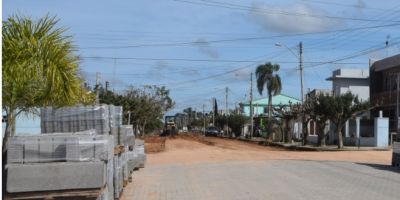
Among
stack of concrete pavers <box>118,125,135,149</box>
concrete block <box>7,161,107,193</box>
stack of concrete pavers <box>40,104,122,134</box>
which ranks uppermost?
stack of concrete pavers <box>40,104,122,134</box>

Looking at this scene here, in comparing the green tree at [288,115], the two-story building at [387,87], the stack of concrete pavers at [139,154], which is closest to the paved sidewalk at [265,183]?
the stack of concrete pavers at [139,154]

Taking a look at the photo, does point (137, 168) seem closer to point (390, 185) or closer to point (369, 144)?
point (390, 185)

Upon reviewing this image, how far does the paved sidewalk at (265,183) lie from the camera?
15180 mm

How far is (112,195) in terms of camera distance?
12867 mm

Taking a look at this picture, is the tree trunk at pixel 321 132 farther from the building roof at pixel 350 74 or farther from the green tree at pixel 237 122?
the green tree at pixel 237 122

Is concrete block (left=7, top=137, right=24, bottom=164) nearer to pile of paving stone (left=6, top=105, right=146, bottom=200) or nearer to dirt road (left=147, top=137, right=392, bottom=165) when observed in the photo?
pile of paving stone (left=6, top=105, right=146, bottom=200)

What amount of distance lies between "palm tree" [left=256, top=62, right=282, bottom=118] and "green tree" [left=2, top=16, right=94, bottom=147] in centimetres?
7144

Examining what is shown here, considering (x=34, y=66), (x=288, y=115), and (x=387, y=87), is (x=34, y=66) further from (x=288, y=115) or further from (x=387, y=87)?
(x=387, y=87)

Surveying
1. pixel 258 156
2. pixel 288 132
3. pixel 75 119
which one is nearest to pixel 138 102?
pixel 288 132

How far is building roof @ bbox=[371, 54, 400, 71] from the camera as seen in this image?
2169 inches

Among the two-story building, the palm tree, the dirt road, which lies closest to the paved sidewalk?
the dirt road

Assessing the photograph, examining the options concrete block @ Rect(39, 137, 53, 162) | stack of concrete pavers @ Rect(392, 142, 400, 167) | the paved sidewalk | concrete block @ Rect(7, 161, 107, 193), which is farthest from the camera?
stack of concrete pavers @ Rect(392, 142, 400, 167)

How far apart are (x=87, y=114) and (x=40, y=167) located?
9.96 feet

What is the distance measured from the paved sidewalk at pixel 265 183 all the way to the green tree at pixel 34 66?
4524mm
